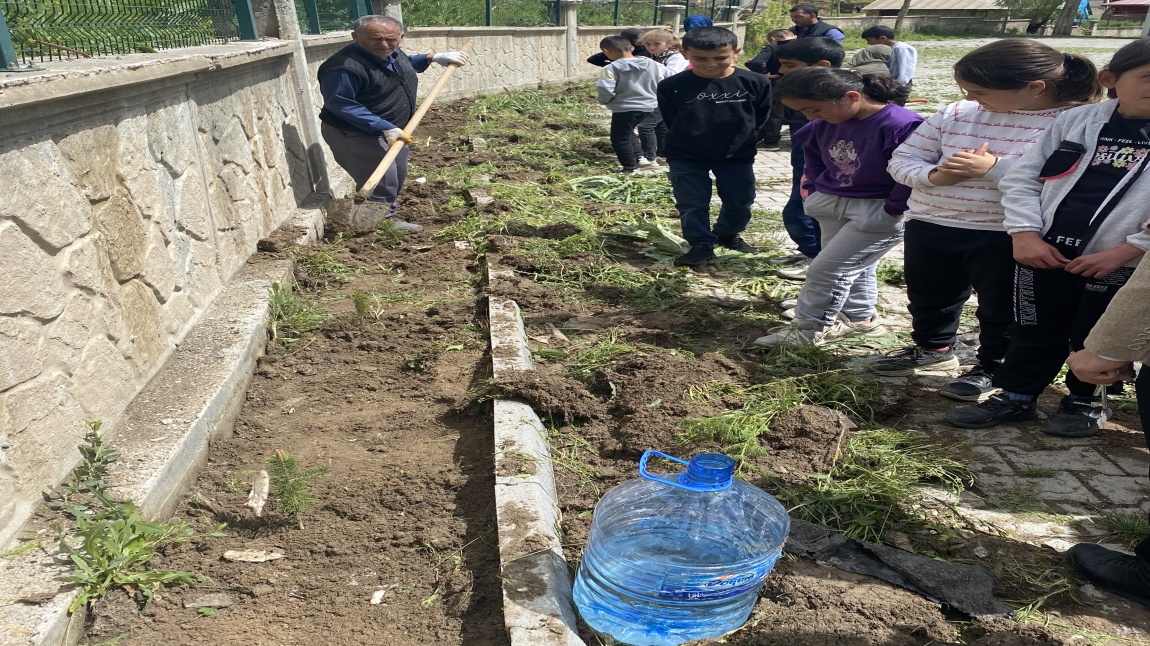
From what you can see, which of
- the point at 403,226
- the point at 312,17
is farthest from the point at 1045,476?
the point at 312,17

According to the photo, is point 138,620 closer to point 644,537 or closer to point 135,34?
point 644,537

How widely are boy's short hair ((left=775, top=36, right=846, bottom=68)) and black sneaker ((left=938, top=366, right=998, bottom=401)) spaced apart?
2.67 meters

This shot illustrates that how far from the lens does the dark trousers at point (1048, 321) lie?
10.3ft

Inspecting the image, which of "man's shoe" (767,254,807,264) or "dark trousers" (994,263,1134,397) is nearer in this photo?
"dark trousers" (994,263,1134,397)

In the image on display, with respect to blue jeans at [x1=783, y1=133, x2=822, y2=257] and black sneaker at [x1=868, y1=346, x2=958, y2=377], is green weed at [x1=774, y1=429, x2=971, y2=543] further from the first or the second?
blue jeans at [x1=783, y1=133, x2=822, y2=257]

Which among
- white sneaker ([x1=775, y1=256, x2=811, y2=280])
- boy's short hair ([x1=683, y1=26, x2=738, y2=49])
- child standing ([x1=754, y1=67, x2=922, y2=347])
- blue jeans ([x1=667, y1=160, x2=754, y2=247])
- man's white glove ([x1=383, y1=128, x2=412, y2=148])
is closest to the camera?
child standing ([x1=754, y1=67, x2=922, y2=347])

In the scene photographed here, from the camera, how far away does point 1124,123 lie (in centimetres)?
291

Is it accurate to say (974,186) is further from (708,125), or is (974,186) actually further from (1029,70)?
(708,125)

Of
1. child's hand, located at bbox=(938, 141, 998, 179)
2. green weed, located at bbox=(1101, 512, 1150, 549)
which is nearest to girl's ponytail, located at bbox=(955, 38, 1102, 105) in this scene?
child's hand, located at bbox=(938, 141, 998, 179)

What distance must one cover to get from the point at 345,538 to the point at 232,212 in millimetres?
2938

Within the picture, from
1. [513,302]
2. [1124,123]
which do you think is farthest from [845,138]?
[513,302]

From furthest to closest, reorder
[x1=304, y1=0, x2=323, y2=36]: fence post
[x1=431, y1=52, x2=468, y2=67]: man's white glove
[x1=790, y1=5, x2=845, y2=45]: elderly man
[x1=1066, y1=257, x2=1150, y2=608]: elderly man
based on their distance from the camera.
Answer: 1. [x1=790, y1=5, x2=845, y2=45]: elderly man
2. [x1=304, y1=0, x2=323, y2=36]: fence post
3. [x1=431, y1=52, x2=468, y2=67]: man's white glove
4. [x1=1066, y1=257, x2=1150, y2=608]: elderly man

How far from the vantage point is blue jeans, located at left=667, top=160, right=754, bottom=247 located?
225 inches

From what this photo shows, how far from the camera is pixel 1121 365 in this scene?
87.3 inches
